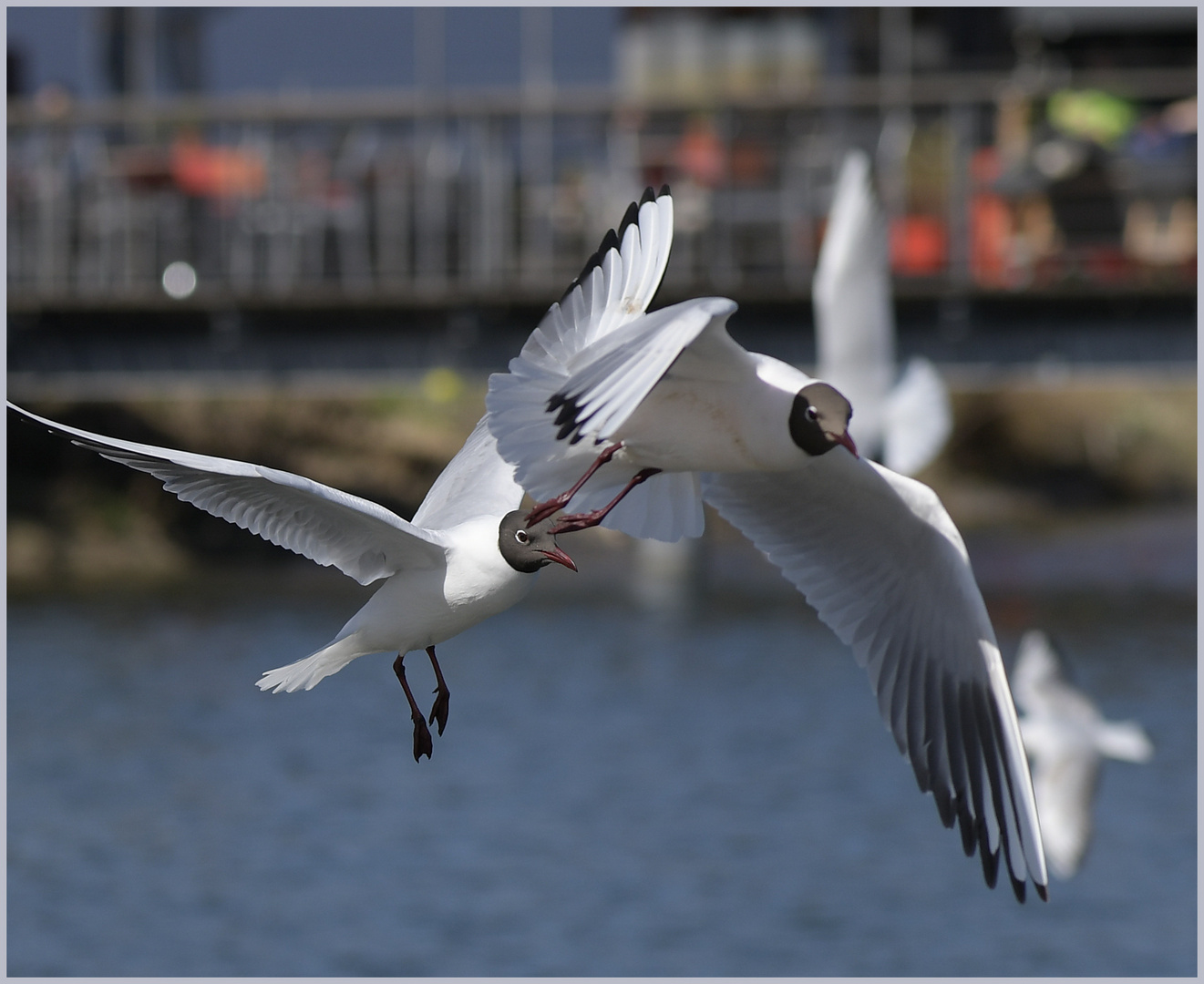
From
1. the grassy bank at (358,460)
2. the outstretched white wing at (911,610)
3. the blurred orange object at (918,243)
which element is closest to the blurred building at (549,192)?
the blurred orange object at (918,243)

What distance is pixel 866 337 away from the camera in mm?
11008

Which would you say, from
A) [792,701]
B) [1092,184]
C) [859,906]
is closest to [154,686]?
[792,701]

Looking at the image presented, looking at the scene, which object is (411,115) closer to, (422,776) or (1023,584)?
(422,776)

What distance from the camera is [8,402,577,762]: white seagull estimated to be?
507 cm

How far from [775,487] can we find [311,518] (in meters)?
1.78

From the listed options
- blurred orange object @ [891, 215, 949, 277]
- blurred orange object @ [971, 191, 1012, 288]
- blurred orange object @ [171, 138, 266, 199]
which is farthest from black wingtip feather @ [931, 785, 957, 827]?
blurred orange object @ [171, 138, 266, 199]

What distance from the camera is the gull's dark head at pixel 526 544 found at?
16.6 ft

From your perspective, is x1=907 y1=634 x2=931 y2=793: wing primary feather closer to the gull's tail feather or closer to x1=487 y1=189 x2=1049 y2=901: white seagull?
x1=487 y1=189 x2=1049 y2=901: white seagull

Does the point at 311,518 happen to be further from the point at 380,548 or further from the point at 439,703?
the point at 439,703

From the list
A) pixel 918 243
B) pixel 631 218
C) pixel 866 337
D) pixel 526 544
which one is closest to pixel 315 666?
pixel 526 544

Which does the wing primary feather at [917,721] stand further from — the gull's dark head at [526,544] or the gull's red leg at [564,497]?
the gull's dark head at [526,544]

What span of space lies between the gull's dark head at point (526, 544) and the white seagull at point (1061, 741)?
25.3 ft

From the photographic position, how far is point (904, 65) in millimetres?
31734

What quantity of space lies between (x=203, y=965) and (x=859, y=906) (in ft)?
18.3
